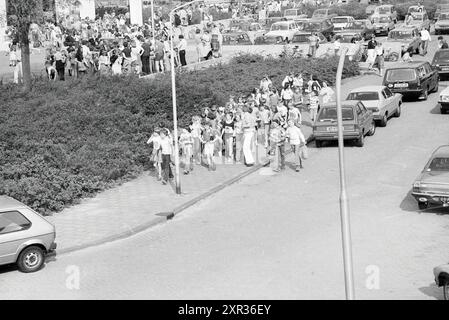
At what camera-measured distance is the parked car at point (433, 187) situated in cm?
1973

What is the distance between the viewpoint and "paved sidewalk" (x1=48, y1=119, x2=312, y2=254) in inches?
762

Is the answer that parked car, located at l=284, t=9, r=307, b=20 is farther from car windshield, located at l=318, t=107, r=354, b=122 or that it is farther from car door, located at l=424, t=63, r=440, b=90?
car windshield, located at l=318, t=107, r=354, b=122

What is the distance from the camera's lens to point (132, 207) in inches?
852

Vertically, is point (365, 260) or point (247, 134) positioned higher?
point (247, 134)

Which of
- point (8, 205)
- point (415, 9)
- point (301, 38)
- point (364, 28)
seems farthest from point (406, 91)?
point (415, 9)

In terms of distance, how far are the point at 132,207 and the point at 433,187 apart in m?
7.60

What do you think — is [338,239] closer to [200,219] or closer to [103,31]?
[200,219]

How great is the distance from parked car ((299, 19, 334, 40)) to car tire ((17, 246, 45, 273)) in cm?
3847

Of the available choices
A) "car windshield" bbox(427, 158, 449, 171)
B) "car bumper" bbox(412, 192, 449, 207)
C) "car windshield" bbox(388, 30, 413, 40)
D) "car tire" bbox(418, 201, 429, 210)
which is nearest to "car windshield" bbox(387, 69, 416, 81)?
"car windshield" bbox(388, 30, 413, 40)

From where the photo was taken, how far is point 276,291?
15.1 m

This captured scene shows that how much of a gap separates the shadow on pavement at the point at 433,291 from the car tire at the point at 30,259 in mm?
7621

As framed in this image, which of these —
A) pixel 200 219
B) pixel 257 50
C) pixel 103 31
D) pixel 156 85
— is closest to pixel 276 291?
pixel 200 219

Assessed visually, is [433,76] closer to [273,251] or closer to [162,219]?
[162,219]
